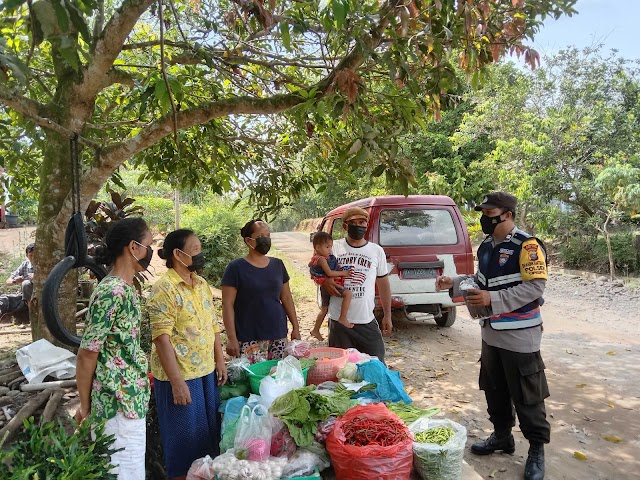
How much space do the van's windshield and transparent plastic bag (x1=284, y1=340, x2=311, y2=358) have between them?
124 inches

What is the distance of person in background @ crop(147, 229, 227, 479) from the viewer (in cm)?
261

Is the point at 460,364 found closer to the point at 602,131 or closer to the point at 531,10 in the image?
the point at 531,10

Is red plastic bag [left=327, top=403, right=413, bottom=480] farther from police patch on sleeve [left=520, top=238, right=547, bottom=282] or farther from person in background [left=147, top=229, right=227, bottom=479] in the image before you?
police patch on sleeve [left=520, top=238, right=547, bottom=282]

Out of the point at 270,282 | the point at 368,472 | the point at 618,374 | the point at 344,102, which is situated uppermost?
the point at 344,102

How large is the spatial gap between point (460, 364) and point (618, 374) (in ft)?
5.64

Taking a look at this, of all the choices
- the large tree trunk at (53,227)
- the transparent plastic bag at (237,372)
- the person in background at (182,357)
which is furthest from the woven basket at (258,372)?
the large tree trunk at (53,227)

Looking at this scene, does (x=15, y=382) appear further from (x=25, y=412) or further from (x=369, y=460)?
(x=369, y=460)

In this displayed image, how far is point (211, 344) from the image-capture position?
9.55ft

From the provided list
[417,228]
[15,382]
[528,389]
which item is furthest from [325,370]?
[417,228]

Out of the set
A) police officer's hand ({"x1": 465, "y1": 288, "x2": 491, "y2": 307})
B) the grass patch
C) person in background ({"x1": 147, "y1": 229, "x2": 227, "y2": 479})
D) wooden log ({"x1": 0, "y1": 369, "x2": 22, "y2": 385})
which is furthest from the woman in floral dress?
the grass patch

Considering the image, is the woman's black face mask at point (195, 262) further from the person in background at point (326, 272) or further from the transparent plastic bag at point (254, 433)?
the person in background at point (326, 272)

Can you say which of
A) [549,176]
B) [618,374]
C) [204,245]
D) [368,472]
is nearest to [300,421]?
[368,472]

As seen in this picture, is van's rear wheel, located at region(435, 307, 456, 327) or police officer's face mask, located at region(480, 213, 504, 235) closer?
police officer's face mask, located at region(480, 213, 504, 235)

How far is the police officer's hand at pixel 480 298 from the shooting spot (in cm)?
307
